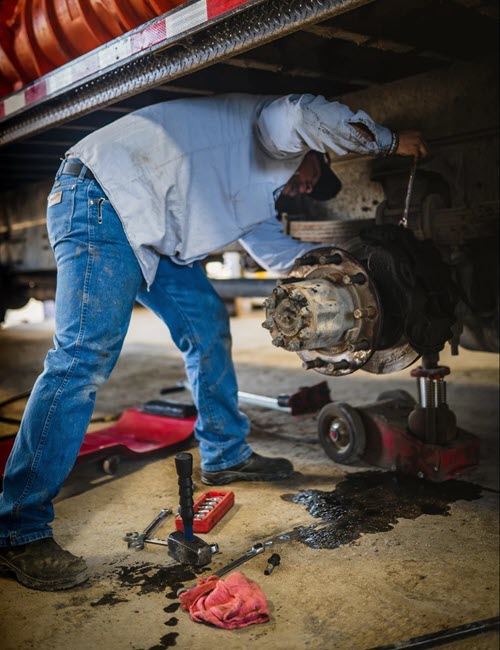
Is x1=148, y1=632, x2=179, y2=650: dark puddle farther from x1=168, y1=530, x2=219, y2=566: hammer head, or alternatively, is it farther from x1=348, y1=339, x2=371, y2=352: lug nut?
x1=348, y1=339, x2=371, y2=352: lug nut

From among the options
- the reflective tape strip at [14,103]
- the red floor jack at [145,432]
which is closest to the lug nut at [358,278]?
the red floor jack at [145,432]

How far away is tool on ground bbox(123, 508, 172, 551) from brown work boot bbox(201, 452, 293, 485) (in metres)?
0.29

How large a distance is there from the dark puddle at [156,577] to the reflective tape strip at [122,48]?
148cm

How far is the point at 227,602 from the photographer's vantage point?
1.61 metres

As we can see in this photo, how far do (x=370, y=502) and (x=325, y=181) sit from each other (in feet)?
3.85

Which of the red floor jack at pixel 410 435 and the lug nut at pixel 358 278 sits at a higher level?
the lug nut at pixel 358 278

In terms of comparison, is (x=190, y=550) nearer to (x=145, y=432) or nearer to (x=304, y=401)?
(x=145, y=432)

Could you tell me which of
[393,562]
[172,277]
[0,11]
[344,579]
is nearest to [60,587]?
[344,579]

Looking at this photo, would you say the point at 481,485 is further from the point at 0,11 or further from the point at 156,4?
the point at 0,11

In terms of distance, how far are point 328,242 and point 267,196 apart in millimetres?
538

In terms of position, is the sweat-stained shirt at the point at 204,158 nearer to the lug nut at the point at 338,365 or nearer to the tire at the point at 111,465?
the lug nut at the point at 338,365

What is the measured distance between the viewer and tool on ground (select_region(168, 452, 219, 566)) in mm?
1855

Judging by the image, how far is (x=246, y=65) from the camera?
2.28 meters

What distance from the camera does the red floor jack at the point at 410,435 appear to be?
7.79 ft
